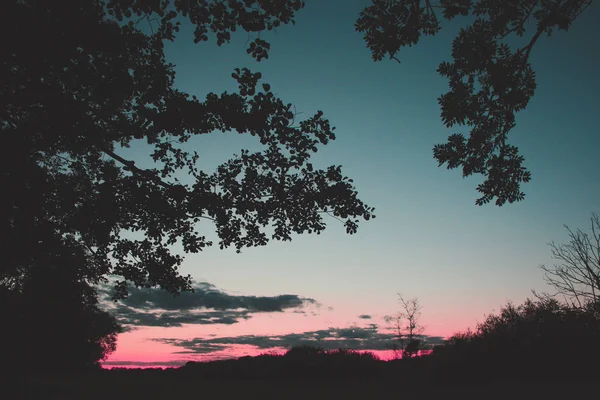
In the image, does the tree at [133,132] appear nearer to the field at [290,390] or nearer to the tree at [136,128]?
the tree at [136,128]

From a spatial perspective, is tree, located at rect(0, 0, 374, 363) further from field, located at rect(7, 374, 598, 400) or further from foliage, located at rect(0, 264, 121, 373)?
foliage, located at rect(0, 264, 121, 373)

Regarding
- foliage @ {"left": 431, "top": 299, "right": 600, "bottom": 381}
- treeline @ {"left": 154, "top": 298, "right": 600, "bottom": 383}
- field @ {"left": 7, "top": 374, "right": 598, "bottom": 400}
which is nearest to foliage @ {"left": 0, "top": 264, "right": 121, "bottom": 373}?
field @ {"left": 7, "top": 374, "right": 598, "bottom": 400}

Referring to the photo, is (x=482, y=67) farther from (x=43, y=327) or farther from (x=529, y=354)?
(x=43, y=327)

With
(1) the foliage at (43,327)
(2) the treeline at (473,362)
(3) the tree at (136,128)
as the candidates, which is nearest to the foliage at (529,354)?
(2) the treeline at (473,362)

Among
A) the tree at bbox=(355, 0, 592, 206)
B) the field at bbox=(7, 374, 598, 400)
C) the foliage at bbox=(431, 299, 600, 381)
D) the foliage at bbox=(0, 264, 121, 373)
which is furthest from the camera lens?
the foliage at bbox=(0, 264, 121, 373)

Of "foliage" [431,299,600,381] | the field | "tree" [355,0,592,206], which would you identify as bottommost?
the field

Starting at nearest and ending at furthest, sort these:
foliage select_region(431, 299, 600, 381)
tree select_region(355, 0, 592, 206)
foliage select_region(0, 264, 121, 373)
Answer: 1. tree select_region(355, 0, 592, 206)
2. foliage select_region(431, 299, 600, 381)
3. foliage select_region(0, 264, 121, 373)

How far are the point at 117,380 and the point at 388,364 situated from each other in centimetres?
1194

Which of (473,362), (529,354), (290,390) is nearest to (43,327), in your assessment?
(290,390)

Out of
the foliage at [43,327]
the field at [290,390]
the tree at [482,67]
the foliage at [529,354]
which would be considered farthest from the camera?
the foliage at [43,327]

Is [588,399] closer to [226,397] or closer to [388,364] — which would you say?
[388,364]

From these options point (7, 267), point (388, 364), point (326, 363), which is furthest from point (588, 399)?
point (7, 267)

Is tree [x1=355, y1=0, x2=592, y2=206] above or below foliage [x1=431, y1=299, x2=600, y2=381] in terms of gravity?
above

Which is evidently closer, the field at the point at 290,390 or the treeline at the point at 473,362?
the field at the point at 290,390
